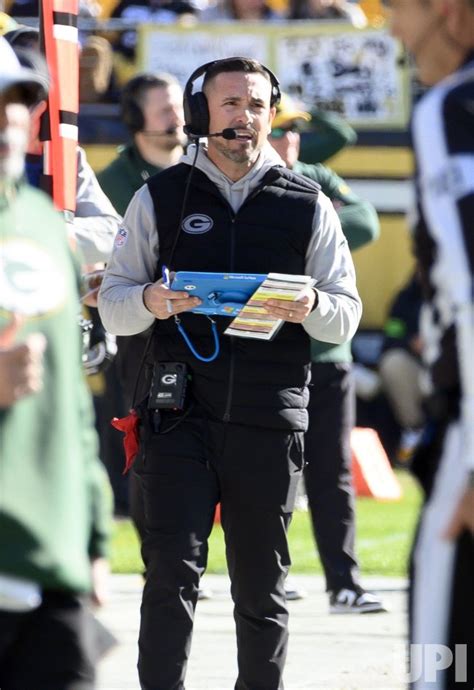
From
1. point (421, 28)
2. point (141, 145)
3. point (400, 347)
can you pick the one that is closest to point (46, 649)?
point (421, 28)

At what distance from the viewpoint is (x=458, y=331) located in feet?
11.2

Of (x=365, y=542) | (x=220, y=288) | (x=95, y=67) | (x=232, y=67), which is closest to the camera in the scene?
(x=220, y=288)

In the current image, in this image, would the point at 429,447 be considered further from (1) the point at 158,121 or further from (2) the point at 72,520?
(1) the point at 158,121

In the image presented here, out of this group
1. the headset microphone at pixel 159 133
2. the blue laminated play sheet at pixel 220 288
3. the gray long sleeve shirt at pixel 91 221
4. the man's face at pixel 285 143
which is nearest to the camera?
the blue laminated play sheet at pixel 220 288

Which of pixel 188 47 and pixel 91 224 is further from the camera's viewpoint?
pixel 188 47

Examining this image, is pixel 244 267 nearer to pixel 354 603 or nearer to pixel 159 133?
pixel 159 133

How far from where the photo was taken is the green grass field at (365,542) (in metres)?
9.18

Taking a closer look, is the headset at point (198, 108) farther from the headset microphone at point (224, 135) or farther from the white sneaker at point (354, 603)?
the white sneaker at point (354, 603)

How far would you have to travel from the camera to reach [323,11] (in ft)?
48.5

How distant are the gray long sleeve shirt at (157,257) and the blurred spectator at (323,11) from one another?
9426mm

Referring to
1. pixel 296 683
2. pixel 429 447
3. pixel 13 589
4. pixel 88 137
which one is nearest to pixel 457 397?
pixel 429 447

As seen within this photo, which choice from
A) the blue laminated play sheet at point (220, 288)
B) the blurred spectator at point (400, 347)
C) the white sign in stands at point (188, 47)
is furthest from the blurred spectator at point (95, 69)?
the blue laminated play sheet at point (220, 288)

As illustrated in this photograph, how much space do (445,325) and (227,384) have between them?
1910 mm

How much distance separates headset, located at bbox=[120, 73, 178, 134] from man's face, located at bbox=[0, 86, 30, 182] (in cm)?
446
